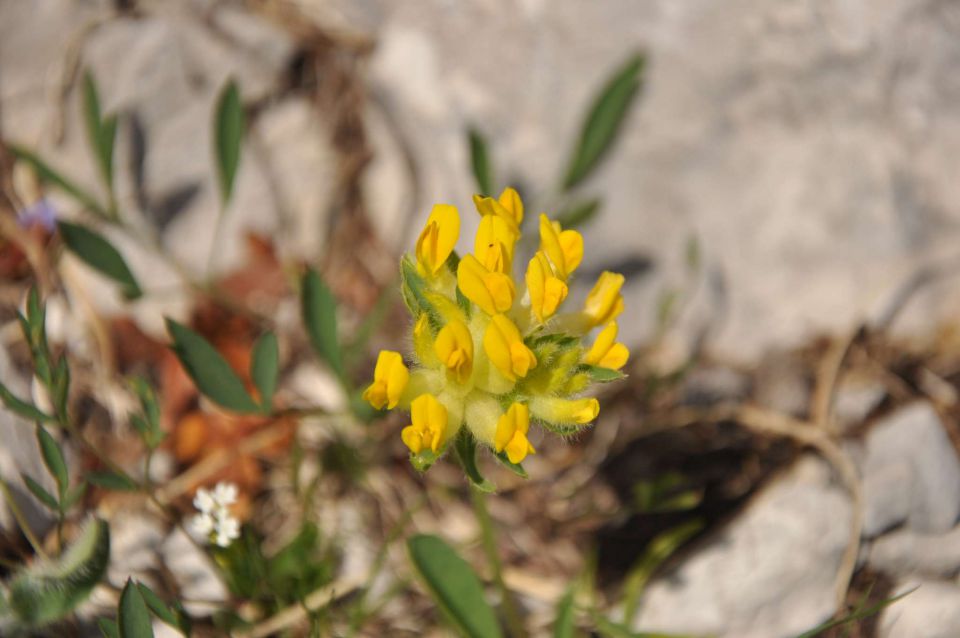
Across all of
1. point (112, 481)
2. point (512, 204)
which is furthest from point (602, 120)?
point (112, 481)

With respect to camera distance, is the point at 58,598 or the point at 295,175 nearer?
the point at 58,598

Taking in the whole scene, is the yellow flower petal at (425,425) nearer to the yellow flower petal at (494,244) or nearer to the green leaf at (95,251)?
the yellow flower petal at (494,244)

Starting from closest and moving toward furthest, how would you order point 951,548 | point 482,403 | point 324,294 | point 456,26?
point 482,403, point 324,294, point 951,548, point 456,26

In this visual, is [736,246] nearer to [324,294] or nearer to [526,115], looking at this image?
[526,115]

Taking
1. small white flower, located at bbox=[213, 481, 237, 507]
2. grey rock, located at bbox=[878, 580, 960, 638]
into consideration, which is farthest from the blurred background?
small white flower, located at bbox=[213, 481, 237, 507]

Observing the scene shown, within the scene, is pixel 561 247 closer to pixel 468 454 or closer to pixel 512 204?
pixel 512 204

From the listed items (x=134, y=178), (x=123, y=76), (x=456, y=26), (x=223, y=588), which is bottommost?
(x=223, y=588)

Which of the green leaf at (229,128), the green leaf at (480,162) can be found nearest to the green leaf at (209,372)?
the green leaf at (229,128)

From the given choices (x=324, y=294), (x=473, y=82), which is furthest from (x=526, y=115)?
(x=324, y=294)
